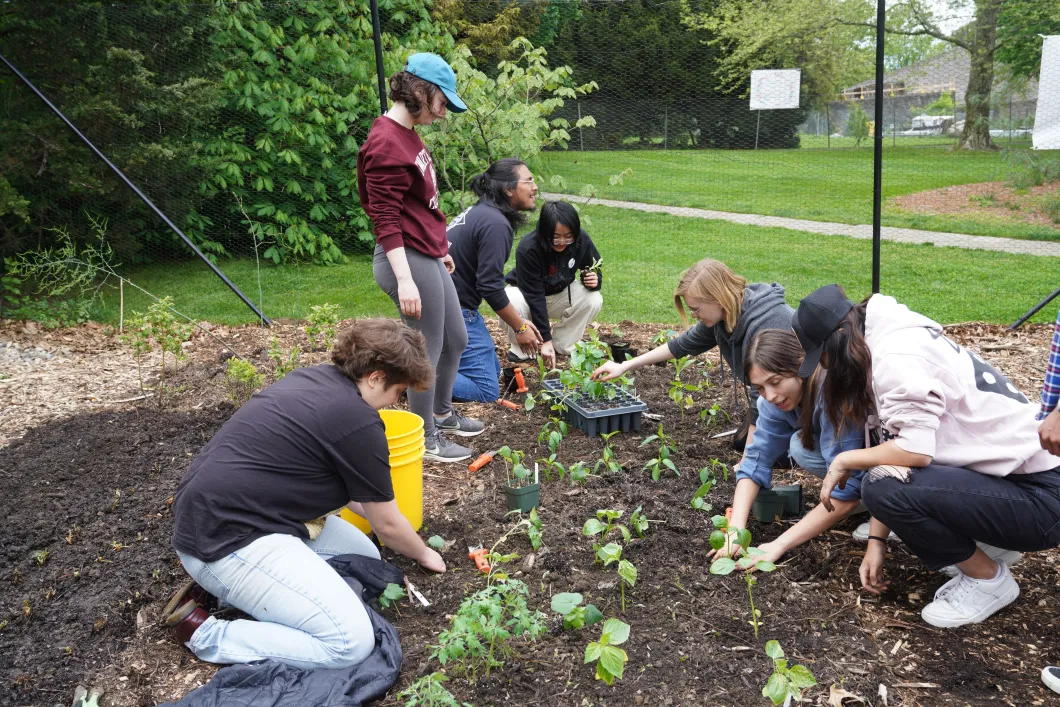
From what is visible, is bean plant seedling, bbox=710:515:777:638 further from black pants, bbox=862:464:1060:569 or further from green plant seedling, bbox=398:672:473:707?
green plant seedling, bbox=398:672:473:707

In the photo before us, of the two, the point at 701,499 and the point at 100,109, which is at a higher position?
the point at 100,109

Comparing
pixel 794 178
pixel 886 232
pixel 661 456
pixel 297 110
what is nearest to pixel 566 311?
pixel 661 456

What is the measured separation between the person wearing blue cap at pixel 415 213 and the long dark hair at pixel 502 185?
61cm

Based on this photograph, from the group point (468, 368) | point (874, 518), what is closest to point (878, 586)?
point (874, 518)

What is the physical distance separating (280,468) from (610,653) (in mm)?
1105

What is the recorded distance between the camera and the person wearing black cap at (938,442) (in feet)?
7.35

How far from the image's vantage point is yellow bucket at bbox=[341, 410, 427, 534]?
2938 millimetres

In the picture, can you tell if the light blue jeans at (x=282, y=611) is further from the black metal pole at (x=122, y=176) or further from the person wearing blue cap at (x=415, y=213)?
the black metal pole at (x=122, y=176)

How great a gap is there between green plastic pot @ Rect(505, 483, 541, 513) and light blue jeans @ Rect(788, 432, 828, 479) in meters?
0.98

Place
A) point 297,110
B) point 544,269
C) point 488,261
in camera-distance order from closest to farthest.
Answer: point 488,261, point 544,269, point 297,110

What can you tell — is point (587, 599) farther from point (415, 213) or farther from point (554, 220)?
point (554, 220)

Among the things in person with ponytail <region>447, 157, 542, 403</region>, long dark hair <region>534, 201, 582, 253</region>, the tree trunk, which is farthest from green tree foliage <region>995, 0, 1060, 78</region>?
person with ponytail <region>447, 157, 542, 403</region>

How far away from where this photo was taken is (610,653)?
78.8 inches

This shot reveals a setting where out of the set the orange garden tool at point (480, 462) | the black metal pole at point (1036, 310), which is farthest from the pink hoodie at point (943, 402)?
the black metal pole at point (1036, 310)
